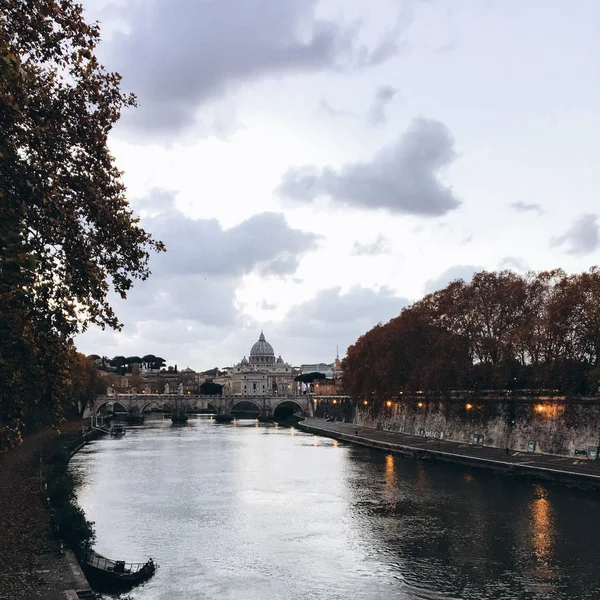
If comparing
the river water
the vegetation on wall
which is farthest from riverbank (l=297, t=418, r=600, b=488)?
the vegetation on wall

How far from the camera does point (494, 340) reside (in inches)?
2648

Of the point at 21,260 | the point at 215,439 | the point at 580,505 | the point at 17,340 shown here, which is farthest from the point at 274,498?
the point at 215,439

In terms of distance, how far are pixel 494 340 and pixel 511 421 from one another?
8209 mm

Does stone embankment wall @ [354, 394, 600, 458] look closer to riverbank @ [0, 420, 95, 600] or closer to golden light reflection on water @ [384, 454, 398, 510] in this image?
golden light reflection on water @ [384, 454, 398, 510]

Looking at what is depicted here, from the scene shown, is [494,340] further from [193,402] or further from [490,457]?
[193,402]

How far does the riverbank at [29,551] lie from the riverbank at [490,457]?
1299 inches

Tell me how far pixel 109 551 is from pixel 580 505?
2691cm

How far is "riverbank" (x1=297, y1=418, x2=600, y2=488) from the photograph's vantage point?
153 feet

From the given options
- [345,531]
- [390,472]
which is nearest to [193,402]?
[390,472]

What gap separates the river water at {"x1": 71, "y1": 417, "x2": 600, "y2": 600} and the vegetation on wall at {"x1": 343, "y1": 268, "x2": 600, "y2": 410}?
11580mm

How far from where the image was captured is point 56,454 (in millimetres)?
57281

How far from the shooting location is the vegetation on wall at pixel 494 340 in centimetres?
5525

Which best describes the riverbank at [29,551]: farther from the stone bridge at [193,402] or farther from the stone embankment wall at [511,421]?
the stone bridge at [193,402]

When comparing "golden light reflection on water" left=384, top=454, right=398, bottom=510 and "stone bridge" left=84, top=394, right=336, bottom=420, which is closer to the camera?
"golden light reflection on water" left=384, top=454, right=398, bottom=510
